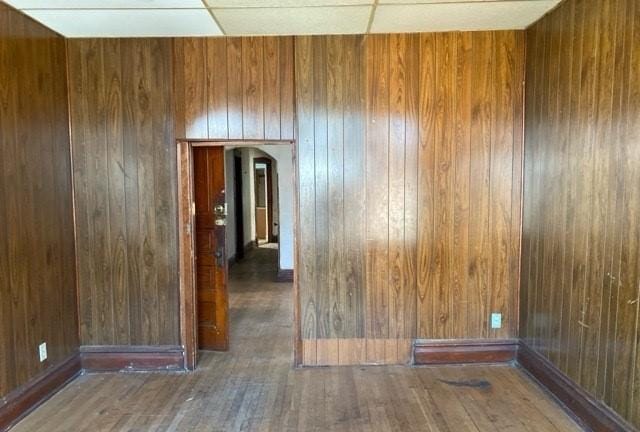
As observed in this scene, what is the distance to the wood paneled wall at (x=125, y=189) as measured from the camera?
3.44m

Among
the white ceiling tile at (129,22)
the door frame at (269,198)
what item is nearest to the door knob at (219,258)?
the white ceiling tile at (129,22)

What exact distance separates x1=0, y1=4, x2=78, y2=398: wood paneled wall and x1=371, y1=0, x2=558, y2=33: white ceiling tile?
242cm

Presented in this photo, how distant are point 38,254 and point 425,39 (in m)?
3.30

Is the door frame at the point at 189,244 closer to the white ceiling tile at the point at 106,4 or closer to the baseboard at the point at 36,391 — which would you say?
the baseboard at the point at 36,391

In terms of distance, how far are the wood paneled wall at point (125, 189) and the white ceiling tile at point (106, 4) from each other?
622mm

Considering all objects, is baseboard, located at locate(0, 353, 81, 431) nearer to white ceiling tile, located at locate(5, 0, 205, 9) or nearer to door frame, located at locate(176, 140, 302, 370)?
door frame, located at locate(176, 140, 302, 370)

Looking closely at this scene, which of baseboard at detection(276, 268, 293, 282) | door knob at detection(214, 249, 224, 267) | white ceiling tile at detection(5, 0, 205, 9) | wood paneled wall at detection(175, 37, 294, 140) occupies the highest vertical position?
white ceiling tile at detection(5, 0, 205, 9)

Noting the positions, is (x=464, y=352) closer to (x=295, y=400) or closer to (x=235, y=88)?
(x=295, y=400)

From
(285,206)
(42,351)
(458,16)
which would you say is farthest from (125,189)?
(285,206)

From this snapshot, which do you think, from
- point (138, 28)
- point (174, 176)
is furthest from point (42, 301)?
point (138, 28)

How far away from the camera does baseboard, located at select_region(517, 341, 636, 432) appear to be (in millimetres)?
2418

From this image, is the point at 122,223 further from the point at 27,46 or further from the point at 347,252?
the point at 347,252

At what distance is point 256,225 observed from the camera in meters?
12.4

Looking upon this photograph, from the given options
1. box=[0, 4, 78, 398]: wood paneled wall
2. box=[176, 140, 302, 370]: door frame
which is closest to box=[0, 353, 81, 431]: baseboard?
box=[0, 4, 78, 398]: wood paneled wall
